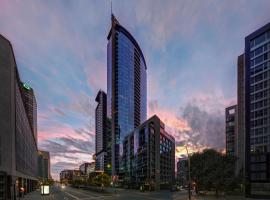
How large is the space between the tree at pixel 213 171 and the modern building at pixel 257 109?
1607 centimetres

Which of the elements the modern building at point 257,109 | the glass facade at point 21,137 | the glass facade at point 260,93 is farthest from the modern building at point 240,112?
the glass facade at point 21,137

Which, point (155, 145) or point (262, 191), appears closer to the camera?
point (262, 191)

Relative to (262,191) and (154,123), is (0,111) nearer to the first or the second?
(262,191)

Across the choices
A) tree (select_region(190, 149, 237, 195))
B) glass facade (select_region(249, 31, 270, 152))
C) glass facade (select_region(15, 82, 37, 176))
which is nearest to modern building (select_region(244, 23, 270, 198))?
glass facade (select_region(249, 31, 270, 152))

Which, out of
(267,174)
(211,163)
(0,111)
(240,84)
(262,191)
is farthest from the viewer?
(240,84)

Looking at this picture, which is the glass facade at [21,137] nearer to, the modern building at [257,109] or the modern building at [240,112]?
the modern building at [257,109]

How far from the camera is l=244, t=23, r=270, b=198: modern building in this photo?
373ft

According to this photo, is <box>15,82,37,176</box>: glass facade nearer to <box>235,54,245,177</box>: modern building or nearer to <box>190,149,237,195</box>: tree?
<box>190,149,237,195</box>: tree

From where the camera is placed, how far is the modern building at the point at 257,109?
373 ft

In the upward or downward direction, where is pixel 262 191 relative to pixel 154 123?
downward

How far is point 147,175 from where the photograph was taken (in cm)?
19450

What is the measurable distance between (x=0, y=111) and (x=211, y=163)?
53245mm

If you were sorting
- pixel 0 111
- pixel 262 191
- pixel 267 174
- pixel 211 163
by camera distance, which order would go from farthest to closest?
pixel 267 174
pixel 262 191
pixel 211 163
pixel 0 111

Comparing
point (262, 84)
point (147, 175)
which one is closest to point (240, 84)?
point (262, 84)
